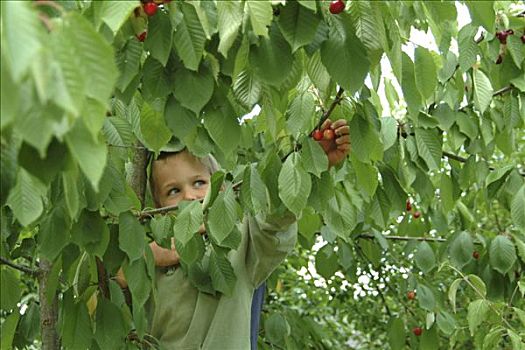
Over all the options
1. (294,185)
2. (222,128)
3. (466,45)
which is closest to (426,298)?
(466,45)

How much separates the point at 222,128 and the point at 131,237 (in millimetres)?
441

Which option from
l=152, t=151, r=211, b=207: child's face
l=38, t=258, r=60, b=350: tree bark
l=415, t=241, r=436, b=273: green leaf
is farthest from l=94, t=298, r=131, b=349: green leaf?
l=415, t=241, r=436, b=273: green leaf

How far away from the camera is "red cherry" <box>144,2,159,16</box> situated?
1671 millimetres

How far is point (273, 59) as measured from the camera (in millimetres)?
1661

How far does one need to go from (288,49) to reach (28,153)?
59cm

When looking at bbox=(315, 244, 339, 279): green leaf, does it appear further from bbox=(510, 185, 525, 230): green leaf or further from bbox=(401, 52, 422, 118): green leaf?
bbox=(401, 52, 422, 118): green leaf

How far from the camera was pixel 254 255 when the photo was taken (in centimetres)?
258

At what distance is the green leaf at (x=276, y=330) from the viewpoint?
3.40 metres

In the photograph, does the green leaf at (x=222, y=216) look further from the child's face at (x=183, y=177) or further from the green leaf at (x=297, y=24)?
the child's face at (x=183, y=177)

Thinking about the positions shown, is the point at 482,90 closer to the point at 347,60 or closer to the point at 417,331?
the point at 347,60

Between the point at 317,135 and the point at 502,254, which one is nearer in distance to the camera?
the point at 317,135

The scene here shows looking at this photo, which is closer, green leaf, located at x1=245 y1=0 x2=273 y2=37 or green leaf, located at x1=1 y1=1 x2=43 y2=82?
green leaf, located at x1=1 y1=1 x2=43 y2=82

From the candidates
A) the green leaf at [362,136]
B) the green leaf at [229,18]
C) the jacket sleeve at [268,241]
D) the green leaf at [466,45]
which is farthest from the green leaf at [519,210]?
the green leaf at [229,18]

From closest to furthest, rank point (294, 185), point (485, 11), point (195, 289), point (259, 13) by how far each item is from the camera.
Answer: point (259, 13)
point (485, 11)
point (294, 185)
point (195, 289)
